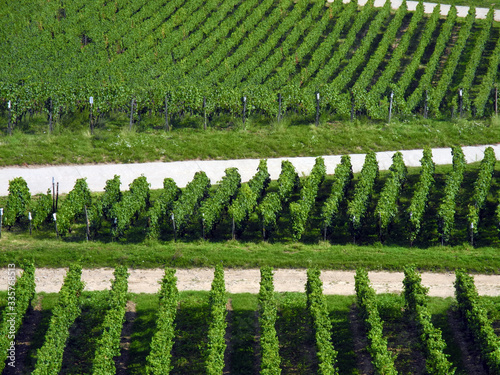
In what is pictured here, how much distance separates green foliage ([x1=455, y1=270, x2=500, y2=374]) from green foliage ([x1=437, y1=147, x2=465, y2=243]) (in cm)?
468

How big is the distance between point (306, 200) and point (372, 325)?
1091 cm

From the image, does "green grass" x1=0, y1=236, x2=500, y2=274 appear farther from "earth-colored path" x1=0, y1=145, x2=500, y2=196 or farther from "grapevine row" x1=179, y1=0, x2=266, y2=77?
"grapevine row" x1=179, y1=0, x2=266, y2=77

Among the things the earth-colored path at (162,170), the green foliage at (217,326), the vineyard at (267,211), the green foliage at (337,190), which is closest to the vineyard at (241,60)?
the earth-colored path at (162,170)

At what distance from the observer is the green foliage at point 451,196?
38531 millimetres

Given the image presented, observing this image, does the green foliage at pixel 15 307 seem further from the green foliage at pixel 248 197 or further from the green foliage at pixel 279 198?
the green foliage at pixel 279 198

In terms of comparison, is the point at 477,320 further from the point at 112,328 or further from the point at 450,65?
the point at 450,65

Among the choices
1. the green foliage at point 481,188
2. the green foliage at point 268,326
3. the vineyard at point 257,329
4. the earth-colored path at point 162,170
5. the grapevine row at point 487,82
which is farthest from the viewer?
the grapevine row at point 487,82

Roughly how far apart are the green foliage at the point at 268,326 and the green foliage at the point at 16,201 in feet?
45.4

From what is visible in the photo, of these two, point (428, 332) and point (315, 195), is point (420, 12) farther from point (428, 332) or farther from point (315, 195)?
point (428, 332)

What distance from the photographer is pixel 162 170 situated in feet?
149

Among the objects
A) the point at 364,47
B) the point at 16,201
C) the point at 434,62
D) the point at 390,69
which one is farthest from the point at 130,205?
the point at 434,62

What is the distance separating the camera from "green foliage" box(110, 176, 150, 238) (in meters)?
38.3

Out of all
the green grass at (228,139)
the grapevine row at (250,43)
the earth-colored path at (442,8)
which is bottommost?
the green grass at (228,139)

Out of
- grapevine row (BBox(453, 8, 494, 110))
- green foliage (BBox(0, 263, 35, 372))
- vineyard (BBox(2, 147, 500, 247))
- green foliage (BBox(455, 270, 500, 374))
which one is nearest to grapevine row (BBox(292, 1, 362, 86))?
grapevine row (BBox(453, 8, 494, 110))
